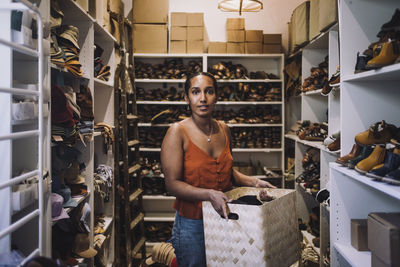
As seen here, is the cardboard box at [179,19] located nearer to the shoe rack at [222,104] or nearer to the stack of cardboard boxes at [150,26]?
the stack of cardboard boxes at [150,26]

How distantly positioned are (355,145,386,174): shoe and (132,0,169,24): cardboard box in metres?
3.61

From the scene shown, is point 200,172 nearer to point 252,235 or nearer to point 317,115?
point 252,235

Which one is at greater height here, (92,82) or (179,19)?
(179,19)

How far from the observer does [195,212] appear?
1.84 metres

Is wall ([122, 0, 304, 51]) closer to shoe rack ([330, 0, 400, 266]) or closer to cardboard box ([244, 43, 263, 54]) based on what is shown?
cardboard box ([244, 43, 263, 54])

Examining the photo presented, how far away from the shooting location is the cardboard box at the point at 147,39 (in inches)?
174

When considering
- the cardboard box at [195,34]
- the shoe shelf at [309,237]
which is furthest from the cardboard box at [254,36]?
the shoe shelf at [309,237]

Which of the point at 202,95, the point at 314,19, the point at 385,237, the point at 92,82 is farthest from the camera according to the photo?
the point at 314,19

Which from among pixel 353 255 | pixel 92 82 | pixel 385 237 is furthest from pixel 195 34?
pixel 385 237

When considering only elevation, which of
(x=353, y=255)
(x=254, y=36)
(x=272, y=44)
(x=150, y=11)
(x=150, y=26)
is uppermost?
(x=150, y=11)

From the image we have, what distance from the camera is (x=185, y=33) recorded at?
444 cm

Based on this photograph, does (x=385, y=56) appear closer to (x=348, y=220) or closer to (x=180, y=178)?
(x=348, y=220)

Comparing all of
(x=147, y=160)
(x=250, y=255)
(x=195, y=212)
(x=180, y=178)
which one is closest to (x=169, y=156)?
(x=180, y=178)

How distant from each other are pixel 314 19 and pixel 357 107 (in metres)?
1.89
